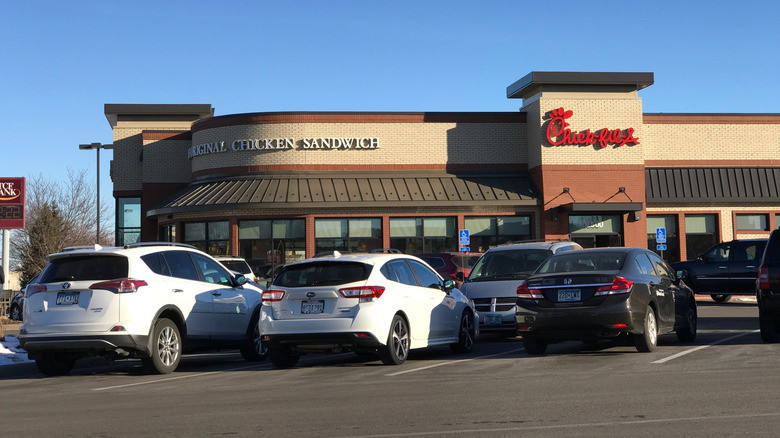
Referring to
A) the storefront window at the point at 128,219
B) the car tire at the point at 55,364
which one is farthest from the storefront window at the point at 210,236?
the car tire at the point at 55,364

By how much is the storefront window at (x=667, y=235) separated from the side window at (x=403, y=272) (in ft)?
88.5

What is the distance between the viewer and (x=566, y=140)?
38.2m

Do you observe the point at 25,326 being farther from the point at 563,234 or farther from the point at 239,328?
the point at 563,234

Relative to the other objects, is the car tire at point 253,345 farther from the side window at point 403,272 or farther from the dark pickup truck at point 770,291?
the dark pickup truck at point 770,291

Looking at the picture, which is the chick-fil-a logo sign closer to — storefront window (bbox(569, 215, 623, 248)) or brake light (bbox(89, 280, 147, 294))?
storefront window (bbox(569, 215, 623, 248))

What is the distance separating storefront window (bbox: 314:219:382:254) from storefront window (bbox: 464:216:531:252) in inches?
146

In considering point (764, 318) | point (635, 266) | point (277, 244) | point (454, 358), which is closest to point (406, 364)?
point (454, 358)

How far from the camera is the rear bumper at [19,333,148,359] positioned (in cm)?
1230

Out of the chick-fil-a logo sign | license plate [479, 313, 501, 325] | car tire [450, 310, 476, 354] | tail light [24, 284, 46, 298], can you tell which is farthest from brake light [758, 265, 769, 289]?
the chick-fil-a logo sign

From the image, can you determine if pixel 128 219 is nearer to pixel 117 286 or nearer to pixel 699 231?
pixel 699 231

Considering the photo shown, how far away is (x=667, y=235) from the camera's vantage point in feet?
129

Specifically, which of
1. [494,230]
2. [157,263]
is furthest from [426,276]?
[494,230]

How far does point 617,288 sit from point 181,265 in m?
6.25

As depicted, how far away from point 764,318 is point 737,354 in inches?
76.0
